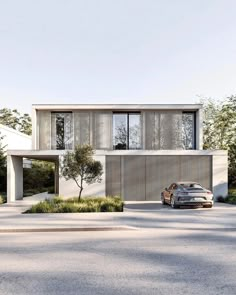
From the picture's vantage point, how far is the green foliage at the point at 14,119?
61.7 metres

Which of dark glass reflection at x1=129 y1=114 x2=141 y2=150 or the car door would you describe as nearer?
the car door

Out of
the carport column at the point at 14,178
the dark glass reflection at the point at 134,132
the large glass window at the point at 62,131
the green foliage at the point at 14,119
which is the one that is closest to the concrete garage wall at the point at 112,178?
the dark glass reflection at the point at 134,132

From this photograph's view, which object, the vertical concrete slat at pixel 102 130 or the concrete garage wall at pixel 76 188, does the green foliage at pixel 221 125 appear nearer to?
the vertical concrete slat at pixel 102 130

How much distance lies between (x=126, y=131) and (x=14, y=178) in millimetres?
8041

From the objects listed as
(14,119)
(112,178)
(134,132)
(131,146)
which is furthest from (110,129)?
(14,119)

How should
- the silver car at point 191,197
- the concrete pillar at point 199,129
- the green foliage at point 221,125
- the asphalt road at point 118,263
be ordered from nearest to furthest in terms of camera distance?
the asphalt road at point 118,263
the silver car at point 191,197
the concrete pillar at point 199,129
the green foliage at point 221,125

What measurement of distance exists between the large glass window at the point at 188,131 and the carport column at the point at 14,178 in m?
11.4

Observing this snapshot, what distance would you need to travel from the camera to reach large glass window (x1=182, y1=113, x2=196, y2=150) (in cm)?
2197

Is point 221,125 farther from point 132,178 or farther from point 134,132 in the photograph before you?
point 132,178

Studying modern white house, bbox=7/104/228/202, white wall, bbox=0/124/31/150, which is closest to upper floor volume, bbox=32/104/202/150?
modern white house, bbox=7/104/228/202

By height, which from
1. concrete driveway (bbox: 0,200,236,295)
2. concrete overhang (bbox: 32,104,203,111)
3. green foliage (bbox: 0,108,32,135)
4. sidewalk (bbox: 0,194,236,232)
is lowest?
sidewalk (bbox: 0,194,236,232)

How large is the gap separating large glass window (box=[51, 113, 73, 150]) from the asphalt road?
12308mm

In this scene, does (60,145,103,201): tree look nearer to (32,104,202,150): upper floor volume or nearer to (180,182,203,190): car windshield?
(180,182,203,190): car windshield

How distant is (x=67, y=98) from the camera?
28062mm
